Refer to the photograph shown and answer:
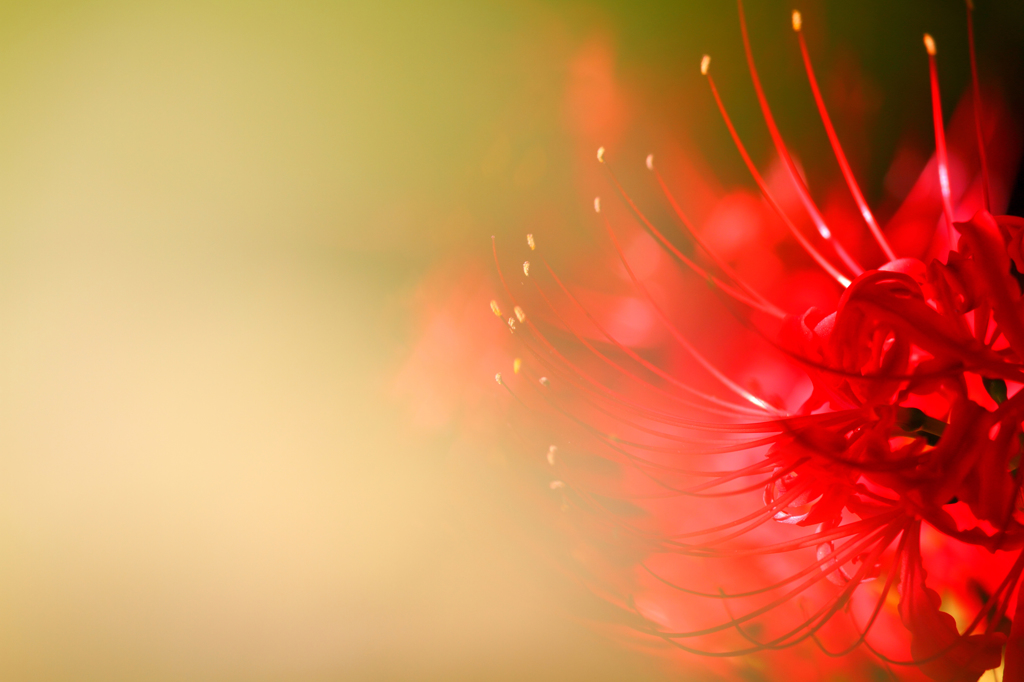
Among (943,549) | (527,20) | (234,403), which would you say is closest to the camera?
(943,549)

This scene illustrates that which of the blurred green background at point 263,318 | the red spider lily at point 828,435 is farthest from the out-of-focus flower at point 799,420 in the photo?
the blurred green background at point 263,318

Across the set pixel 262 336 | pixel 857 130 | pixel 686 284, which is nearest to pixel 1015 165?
pixel 857 130

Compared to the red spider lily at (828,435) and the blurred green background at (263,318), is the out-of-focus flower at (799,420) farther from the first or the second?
the blurred green background at (263,318)

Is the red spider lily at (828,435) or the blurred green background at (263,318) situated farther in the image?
the blurred green background at (263,318)

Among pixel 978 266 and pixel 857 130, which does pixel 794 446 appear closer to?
pixel 978 266

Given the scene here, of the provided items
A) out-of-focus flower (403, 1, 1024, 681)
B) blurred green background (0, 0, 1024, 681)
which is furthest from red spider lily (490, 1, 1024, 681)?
blurred green background (0, 0, 1024, 681)

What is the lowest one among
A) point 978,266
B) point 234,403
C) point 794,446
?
point 794,446

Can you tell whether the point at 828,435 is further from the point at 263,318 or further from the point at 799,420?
the point at 263,318

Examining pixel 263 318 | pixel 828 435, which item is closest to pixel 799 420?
pixel 828 435
